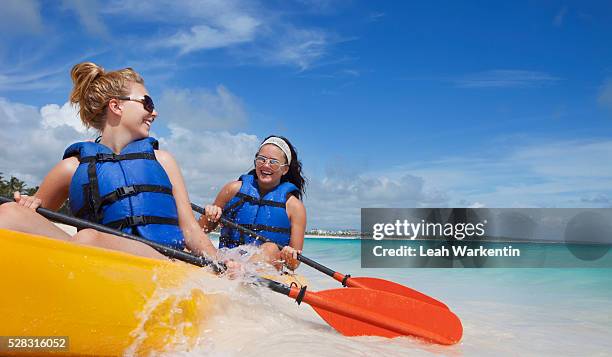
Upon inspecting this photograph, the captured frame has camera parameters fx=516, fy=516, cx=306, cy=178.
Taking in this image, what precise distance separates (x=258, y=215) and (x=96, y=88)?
255 centimetres

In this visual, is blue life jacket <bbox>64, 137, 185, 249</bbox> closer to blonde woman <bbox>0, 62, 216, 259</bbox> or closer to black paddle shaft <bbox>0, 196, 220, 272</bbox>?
blonde woman <bbox>0, 62, 216, 259</bbox>

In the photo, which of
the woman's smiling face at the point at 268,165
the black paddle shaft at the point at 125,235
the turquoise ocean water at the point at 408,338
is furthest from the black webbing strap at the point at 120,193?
the woman's smiling face at the point at 268,165

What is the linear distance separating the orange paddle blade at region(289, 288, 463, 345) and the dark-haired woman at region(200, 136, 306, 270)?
5.29ft

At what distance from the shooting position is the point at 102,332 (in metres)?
2.44

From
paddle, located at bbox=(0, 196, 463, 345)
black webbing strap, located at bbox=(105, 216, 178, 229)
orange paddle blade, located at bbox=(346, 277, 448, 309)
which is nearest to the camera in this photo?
black webbing strap, located at bbox=(105, 216, 178, 229)

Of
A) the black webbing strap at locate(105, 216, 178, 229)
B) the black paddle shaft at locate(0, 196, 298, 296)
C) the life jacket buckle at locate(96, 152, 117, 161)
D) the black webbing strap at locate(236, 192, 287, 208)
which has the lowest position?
the black paddle shaft at locate(0, 196, 298, 296)

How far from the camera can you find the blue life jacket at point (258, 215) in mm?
5457

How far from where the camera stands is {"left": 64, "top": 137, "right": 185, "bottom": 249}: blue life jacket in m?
3.05

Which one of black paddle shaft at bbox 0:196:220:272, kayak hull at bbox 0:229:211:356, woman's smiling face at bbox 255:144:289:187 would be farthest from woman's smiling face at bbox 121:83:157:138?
woman's smiling face at bbox 255:144:289:187

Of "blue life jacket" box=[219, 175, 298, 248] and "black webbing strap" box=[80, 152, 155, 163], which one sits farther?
"blue life jacket" box=[219, 175, 298, 248]

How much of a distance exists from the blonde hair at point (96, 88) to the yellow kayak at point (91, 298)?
3.90 ft

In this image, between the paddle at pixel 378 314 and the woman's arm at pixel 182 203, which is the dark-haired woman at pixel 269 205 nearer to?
the paddle at pixel 378 314

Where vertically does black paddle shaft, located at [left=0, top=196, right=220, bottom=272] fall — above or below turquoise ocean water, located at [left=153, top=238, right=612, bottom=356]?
above

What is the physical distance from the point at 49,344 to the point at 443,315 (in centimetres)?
277
